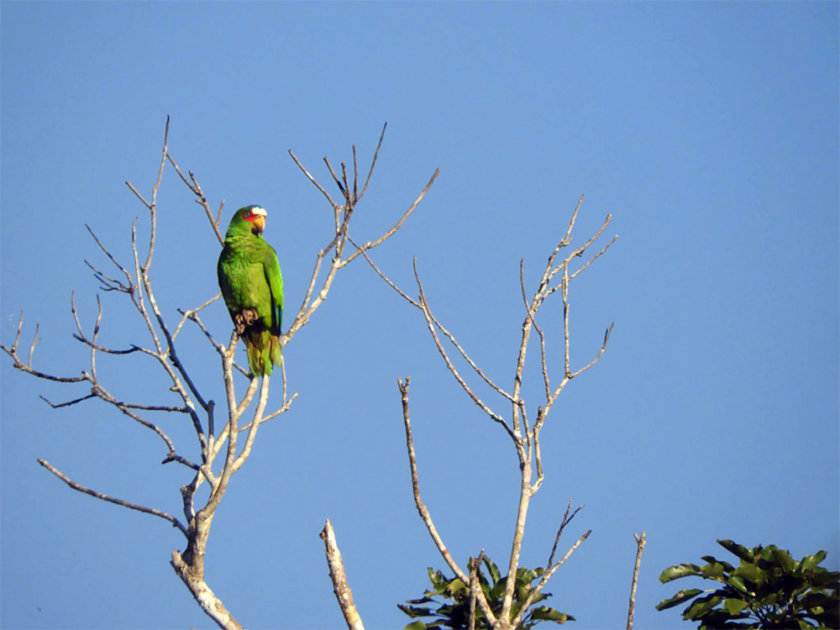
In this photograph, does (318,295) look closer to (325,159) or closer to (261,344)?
(325,159)

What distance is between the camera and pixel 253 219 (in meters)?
7.38

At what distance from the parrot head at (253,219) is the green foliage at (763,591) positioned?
4.54 meters

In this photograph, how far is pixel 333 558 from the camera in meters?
3.78

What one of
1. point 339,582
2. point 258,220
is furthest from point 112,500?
point 258,220

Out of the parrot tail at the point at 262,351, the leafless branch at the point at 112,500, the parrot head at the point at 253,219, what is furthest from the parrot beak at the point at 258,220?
the leafless branch at the point at 112,500

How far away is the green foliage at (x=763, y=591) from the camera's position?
542cm

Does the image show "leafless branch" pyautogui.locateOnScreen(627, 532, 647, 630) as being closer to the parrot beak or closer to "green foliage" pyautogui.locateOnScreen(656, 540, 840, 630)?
"green foliage" pyautogui.locateOnScreen(656, 540, 840, 630)

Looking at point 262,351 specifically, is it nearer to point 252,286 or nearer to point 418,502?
point 252,286

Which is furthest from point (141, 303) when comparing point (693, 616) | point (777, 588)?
point (777, 588)

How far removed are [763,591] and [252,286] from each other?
468 cm

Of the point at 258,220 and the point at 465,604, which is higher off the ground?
the point at 258,220

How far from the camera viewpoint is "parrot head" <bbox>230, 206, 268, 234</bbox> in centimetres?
736

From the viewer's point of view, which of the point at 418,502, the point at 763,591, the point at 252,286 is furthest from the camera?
the point at 252,286

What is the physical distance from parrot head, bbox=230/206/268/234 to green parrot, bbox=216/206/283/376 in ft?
0.20
